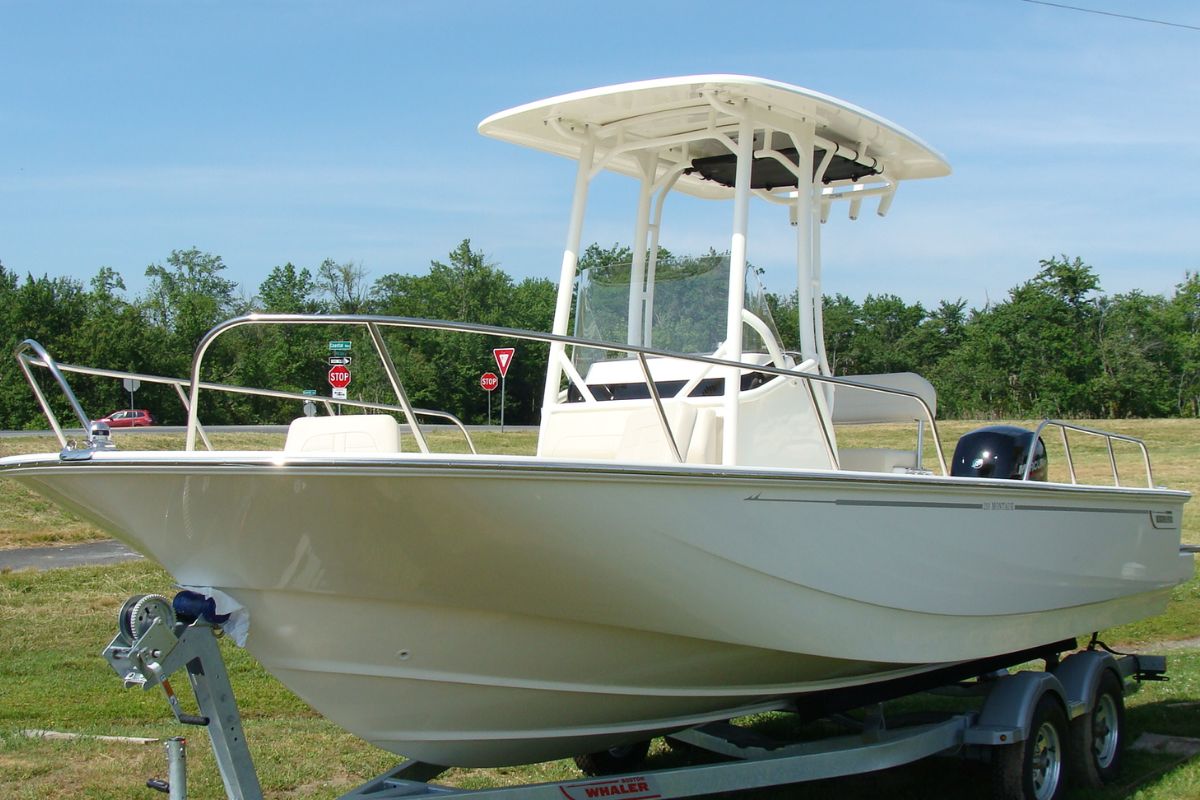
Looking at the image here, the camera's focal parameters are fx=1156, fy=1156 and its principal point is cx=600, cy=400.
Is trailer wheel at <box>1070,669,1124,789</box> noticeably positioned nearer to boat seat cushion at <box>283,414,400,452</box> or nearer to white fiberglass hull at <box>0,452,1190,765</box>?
white fiberglass hull at <box>0,452,1190,765</box>

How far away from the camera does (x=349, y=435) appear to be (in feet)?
13.7

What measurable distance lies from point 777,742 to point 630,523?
1.89 metres

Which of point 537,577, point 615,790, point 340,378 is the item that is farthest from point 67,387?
point 340,378

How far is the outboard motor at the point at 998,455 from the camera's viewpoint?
5.43m

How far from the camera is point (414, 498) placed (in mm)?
3500

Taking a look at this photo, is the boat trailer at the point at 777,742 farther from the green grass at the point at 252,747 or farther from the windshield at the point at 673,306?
the windshield at the point at 673,306

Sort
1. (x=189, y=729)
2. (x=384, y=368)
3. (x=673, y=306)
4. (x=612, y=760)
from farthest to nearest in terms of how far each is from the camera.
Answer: (x=189, y=729) → (x=673, y=306) → (x=612, y=760) → (x=384, y=368)

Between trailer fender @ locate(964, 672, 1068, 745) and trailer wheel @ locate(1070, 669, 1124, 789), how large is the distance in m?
0.36

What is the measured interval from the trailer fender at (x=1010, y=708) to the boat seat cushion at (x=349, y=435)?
9.06 feet

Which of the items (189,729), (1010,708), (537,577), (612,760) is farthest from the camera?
(189,729)

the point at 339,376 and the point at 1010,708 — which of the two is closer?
the point at 1010,708

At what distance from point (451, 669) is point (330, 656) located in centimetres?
40

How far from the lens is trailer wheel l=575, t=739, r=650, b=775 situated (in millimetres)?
5551

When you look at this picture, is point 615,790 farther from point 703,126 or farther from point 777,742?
point 703,126
